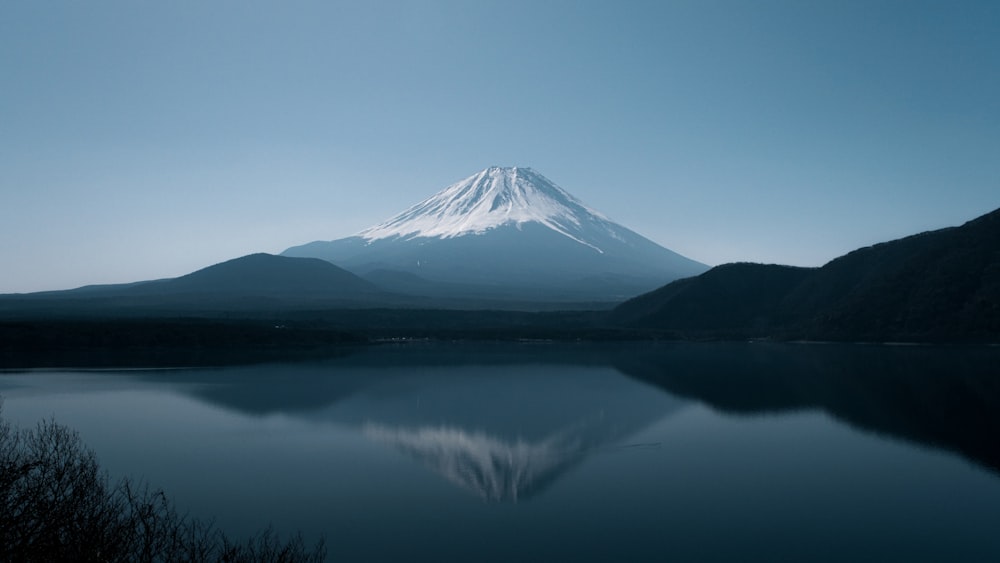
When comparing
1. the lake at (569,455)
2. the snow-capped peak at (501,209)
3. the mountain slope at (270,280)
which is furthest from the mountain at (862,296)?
the snow-capped peak at (501,209)

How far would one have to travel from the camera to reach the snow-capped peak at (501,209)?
118 metres

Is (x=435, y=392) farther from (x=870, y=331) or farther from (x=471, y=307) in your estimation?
(x=471, y=307)

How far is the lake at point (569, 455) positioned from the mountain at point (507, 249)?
55.1 metres

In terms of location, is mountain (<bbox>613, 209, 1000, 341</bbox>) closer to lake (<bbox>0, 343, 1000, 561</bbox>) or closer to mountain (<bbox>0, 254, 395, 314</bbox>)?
lake (<bbox>0, 343, 1000, 561</bbox>)

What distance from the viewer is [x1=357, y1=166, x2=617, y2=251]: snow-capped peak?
388 ft

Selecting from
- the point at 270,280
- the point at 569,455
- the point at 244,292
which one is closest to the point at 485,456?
the point at 569,455

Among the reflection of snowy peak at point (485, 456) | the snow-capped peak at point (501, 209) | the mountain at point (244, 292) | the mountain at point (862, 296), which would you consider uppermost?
the snow-capped peak at point (501, 209)

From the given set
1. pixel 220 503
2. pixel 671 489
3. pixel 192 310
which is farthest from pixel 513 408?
pixel 192 310

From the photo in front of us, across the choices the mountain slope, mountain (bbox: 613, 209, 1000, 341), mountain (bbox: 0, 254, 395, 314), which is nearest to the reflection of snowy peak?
mountain (bbox: 613, 209, 1000, 341)

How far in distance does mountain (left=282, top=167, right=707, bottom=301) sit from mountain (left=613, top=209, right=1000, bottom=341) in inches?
1208

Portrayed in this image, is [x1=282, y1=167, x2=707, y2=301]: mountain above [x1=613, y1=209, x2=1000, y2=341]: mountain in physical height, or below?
above

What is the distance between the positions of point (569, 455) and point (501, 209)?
109 meters

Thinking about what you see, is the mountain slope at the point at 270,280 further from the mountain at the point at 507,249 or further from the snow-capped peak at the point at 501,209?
the snow-capped peak at the point at 501,209

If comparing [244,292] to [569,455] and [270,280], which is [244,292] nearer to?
[270,280]
